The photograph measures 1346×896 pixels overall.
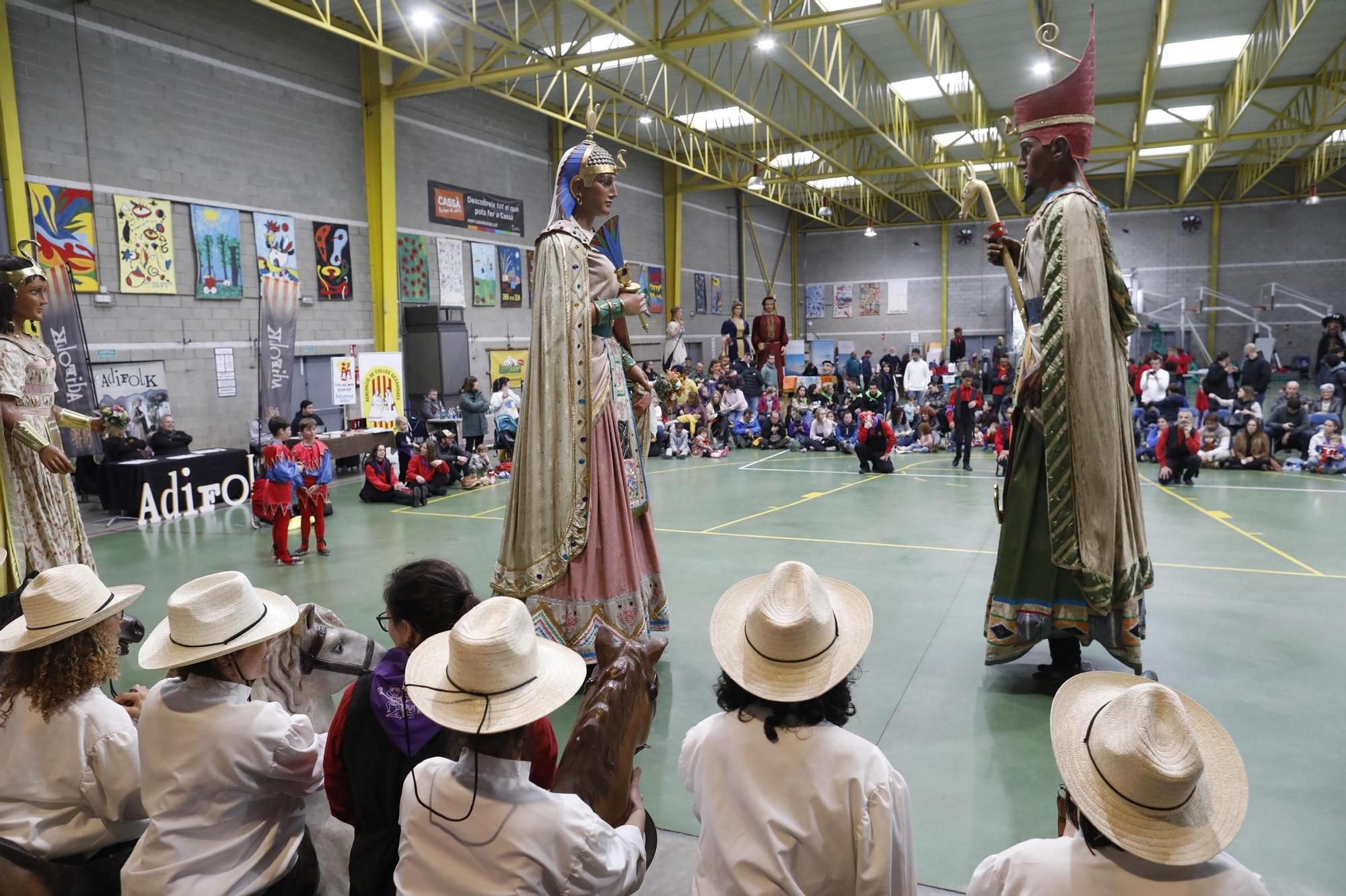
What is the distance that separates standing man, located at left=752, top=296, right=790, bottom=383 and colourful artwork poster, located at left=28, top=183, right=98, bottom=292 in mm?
11049

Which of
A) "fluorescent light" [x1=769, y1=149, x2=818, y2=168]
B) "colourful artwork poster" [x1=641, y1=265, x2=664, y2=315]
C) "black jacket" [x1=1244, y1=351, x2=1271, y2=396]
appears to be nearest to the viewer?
"black jacket" [x1=1244, y1=351, x2=1271, y2=396]

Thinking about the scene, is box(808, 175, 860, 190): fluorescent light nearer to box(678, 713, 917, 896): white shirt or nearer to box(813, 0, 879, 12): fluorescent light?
box(813, 0, 879, 12): fluorescent light

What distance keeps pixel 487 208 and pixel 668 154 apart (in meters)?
6.10

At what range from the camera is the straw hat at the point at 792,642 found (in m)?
1.72

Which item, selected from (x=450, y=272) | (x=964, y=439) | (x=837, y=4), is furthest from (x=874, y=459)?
(x=450, y=272)

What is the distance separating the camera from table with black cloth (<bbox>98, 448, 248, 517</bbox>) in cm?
838

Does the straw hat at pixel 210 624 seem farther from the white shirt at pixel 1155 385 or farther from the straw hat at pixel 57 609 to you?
the white shirt at pixel 1155 385

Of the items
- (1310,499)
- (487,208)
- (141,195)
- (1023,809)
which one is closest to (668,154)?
(487,208)

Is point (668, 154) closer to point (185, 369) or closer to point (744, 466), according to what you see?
point (744, 466)

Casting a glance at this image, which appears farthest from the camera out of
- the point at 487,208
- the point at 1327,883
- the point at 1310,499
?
the point at 487,208

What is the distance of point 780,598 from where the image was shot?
180 centimetres

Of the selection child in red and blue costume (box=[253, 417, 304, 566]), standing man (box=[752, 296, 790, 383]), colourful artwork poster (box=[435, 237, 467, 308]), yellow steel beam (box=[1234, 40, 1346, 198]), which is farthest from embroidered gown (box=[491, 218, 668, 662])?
yellow steel beam (box=[1234, 40, 1346, 198])

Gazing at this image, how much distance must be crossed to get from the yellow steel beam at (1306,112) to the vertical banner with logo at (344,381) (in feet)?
50.7

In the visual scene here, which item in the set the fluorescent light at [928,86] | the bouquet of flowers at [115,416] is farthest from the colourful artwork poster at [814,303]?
the bouquet of flowers at [115,416]
